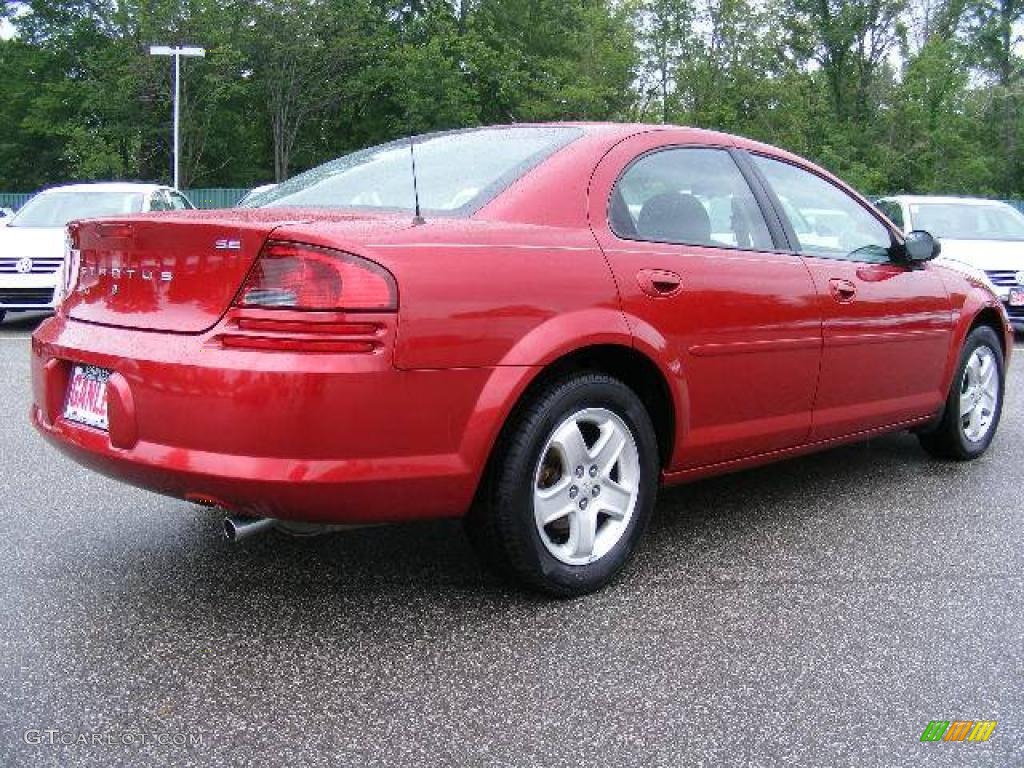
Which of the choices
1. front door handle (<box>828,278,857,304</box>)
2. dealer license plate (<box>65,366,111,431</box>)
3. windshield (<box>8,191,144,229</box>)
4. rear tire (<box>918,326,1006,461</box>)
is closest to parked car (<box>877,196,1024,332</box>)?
rear tire (<box>918,326,1006,461</box>)

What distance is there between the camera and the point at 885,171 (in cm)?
3616

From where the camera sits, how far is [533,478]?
9.61 ft

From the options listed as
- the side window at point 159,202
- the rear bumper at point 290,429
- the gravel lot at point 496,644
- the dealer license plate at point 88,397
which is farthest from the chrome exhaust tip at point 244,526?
the side window at point 159,202

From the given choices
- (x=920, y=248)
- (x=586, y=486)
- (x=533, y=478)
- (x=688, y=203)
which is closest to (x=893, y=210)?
(x=920, y=248)

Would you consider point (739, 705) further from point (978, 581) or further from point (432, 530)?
point (432, 530)

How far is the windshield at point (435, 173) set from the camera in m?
3.16

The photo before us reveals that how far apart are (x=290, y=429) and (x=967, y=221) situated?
35.1 feet

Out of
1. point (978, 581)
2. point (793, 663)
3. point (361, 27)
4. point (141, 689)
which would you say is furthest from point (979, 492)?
point (361, 27)

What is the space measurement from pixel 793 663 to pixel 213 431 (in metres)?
1.62

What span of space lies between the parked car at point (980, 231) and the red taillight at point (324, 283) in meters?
9.31

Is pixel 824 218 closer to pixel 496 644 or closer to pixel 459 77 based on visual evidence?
pixel 496 644

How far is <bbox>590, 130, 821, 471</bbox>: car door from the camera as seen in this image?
3256mm

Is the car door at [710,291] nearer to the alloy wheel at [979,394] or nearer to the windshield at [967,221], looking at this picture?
the alloy wheel at [979,394]

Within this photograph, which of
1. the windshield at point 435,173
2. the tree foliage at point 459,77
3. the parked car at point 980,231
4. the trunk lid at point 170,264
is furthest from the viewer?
the tree foliage at point 459,77
